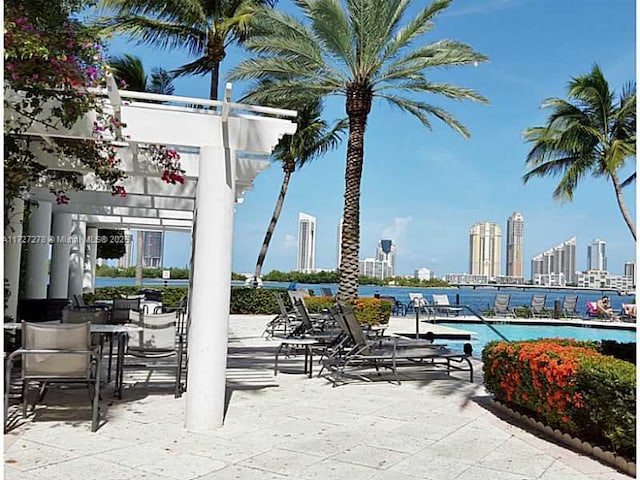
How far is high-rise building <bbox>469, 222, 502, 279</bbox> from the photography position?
245ft

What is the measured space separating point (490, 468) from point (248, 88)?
50.0 feet

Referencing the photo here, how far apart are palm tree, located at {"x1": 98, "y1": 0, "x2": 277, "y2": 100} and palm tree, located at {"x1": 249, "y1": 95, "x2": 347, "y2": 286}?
8161 mm

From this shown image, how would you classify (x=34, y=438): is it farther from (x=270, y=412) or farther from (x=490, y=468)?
(x=490, y=468)

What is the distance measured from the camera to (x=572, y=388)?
4.97m

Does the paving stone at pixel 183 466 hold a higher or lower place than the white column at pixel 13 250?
lower

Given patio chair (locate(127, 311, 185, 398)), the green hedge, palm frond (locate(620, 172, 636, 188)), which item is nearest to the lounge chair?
the green hedge

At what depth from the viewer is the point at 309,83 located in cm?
1552

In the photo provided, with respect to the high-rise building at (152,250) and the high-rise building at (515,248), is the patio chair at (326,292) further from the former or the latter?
the high-rise building at (515,248)

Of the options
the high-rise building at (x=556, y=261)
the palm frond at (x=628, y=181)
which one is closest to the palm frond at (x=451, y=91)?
the palm frond at (x=628, y=181)

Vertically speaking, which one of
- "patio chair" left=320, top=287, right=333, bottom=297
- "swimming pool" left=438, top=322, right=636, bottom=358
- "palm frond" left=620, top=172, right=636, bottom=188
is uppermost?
"palm frond" left=620, top=172, right=636, bottom=188

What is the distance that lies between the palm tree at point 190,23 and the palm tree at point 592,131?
11.4 meters

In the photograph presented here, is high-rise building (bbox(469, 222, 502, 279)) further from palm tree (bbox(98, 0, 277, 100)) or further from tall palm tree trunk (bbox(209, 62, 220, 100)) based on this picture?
palm tree (bbox(98, 0, 277, 100))

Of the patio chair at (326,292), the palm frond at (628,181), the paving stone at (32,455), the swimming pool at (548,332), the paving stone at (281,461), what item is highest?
the palm frond at (628,181)

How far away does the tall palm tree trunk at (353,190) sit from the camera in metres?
15.5
